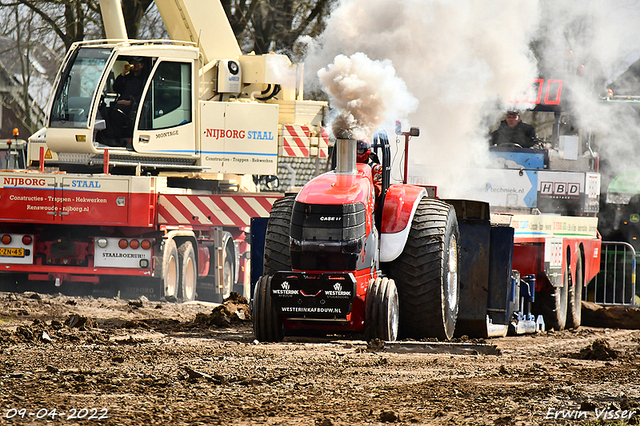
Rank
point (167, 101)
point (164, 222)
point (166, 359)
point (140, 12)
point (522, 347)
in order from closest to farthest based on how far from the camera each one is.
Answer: point (166, 359) → point (522, 347) → point (164, 222) → point (167, 101) → point (140, 12)

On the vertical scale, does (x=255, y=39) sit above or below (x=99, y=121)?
above

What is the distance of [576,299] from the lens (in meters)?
13.0

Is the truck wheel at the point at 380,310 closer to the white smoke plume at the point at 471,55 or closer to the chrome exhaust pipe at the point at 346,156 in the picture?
the chrome exhaust pipe at the point at 346,156

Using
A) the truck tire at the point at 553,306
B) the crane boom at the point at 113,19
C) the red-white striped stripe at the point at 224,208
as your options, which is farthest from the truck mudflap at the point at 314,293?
the crane boom at the point at 113,19

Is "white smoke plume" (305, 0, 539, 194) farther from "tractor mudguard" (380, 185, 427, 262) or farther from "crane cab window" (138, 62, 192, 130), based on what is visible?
"crane cab window" (138, 62, 192, 130)

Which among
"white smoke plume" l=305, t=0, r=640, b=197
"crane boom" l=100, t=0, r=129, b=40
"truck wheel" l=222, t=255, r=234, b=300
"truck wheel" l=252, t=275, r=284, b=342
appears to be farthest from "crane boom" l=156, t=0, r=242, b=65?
"truck wheel" l=252, t=275, r=284, b=342

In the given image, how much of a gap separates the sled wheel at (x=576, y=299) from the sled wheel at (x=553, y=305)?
16.3 inches

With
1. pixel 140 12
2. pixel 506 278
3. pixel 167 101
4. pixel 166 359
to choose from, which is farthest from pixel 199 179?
pixel 140 12

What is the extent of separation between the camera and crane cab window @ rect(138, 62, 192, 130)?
47.0 feet

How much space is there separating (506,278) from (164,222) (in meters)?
5.78

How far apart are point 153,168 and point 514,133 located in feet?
18.8

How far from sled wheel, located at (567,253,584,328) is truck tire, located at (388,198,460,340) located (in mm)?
4532

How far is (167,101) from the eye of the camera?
571 inches

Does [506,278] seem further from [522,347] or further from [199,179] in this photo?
[199,179]
